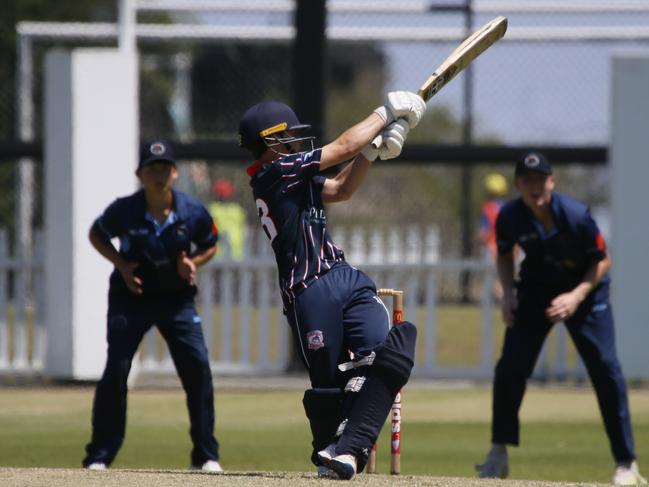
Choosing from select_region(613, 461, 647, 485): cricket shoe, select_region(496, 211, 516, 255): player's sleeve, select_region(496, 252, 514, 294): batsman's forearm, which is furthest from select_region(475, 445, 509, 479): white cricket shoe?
select_region(496, 211, 516, 255): player's sleeve

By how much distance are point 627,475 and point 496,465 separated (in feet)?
2.51

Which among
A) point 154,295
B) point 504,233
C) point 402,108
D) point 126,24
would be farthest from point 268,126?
point 126,24

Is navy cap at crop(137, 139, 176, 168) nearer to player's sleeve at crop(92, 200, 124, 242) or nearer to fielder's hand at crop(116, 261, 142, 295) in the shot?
player's sleeve at crop(92, 200, 124, 242)

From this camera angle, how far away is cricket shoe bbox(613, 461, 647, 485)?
759cm

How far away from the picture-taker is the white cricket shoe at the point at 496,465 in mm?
7816

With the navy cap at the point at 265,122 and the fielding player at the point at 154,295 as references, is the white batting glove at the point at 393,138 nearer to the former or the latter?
the navy cap at the point at 265,122

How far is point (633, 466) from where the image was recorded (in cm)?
779

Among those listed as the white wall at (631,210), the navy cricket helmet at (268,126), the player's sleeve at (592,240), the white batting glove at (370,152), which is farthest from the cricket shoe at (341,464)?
the white wall at (631,210)

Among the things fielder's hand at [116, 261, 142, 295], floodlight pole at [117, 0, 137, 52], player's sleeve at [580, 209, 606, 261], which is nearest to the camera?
fielder's hand at [116, 261, 142, 295]

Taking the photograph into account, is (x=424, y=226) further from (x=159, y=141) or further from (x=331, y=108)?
(x=159, y=141)

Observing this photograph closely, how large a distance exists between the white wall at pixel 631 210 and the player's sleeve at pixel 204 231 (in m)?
4.68

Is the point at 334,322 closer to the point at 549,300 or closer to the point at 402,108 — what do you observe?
the point at 402,108

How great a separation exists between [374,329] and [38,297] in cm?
685

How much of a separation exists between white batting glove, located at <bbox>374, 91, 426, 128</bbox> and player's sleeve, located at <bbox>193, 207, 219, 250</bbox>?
2345 mm
